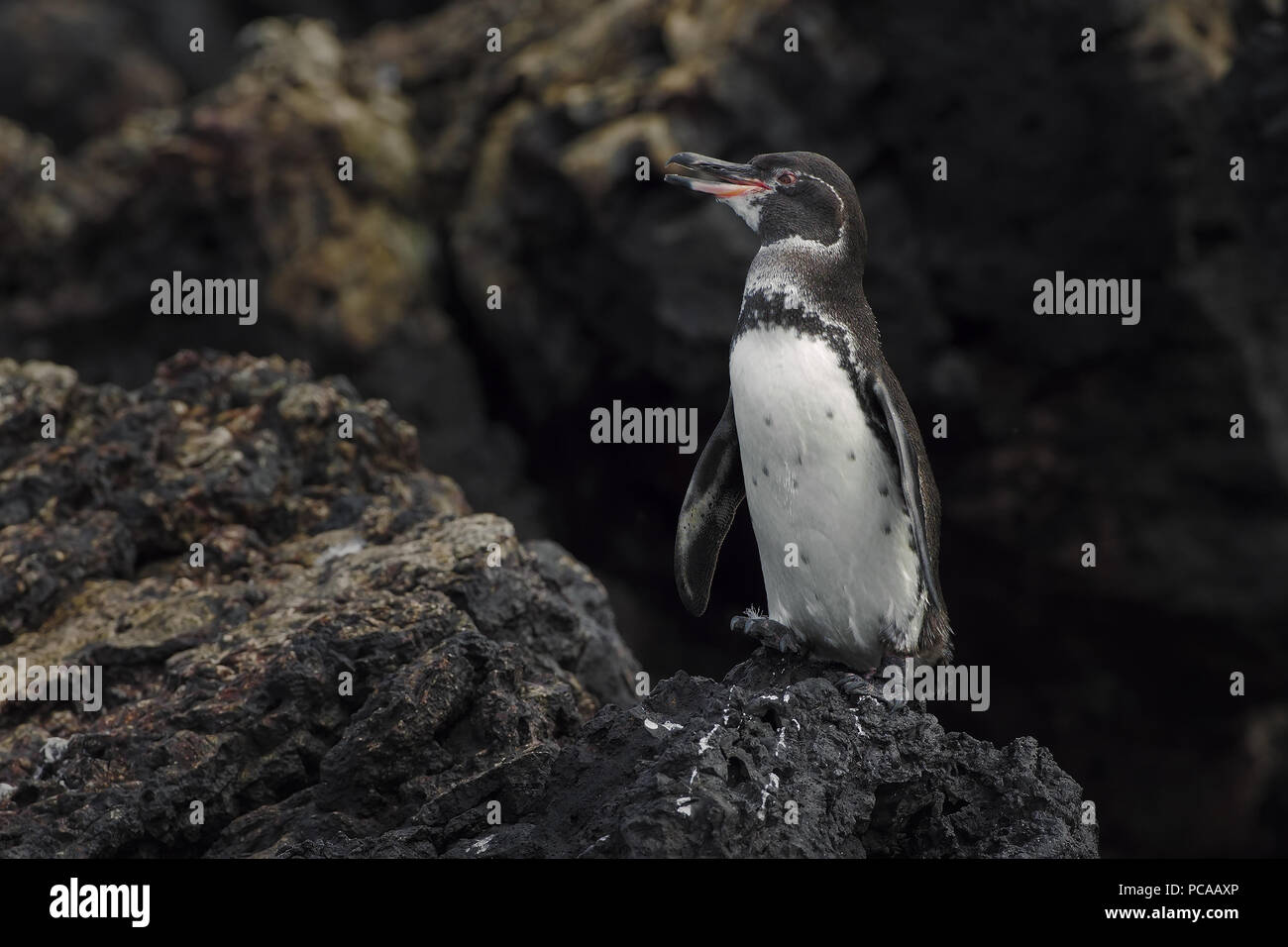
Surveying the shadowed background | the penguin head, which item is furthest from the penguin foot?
the shadowed background

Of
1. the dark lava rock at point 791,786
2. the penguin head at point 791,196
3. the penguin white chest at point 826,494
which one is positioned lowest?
the dark lava rock at point 791,786

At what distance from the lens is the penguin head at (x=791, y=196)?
212 inches

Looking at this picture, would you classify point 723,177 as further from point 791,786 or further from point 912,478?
point 791,786

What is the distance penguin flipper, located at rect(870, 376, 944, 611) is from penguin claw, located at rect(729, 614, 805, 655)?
0.54 metres

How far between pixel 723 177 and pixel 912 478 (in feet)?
4.86

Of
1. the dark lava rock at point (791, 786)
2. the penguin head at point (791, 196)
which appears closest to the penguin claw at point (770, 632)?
the dark lava rock at point (791, 786)

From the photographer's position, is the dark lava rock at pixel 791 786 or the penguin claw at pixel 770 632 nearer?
the dark lava rock at pixel 791 786

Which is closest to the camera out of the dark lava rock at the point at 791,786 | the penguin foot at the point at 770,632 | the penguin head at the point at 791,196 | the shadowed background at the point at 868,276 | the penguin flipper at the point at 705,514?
the dark lava rock at the point at 791,786

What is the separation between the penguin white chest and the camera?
506 cm

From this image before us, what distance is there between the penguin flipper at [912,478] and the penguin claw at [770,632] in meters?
0.54


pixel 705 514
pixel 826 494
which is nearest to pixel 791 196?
pixel 826 494

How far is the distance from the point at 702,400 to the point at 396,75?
4234 millimetres

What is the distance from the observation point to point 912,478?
500 cm

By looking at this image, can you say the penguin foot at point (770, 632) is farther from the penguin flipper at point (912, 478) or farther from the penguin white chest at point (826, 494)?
the penguin flipper at point (912, 478)
